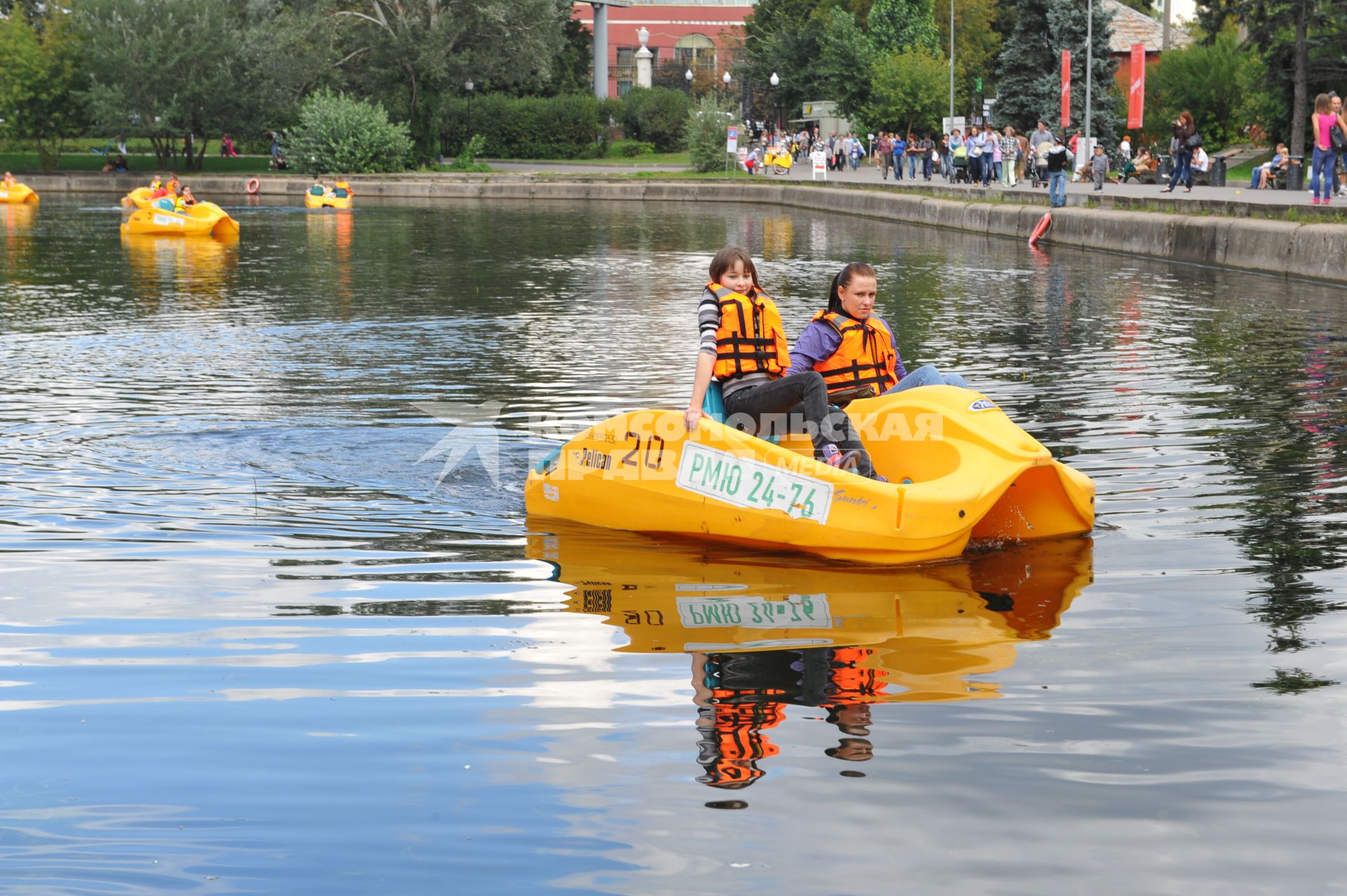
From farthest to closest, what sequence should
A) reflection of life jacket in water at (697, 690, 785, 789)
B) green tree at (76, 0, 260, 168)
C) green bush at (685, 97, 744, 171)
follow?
green tree at (76, 0, 260, 168), green bush at (685, 97, 744, 171), reflection of life jacket in water at (697, 690, 785, 789)

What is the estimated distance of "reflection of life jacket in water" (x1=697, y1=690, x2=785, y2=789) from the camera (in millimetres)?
5047

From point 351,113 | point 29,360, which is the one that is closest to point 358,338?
point 29,360

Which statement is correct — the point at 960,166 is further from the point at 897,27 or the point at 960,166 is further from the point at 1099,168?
the point at 897,27

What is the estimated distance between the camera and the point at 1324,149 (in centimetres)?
2378

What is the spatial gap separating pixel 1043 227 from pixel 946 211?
5.52 metres

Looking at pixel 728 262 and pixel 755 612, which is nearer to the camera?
pixel 755 612

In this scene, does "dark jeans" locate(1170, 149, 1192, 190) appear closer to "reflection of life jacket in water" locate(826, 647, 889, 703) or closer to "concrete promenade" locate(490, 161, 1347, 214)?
"concrete promenade" locate(490, 161, 1347, 214)

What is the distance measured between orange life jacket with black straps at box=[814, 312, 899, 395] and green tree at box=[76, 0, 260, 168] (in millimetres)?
58075

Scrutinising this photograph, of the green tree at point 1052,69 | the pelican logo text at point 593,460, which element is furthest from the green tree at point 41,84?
the pelican logo text at point 593,460

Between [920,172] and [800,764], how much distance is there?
180 ft

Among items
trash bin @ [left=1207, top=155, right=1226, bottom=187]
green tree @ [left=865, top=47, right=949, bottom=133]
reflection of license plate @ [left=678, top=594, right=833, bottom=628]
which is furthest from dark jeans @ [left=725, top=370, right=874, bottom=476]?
green tree @ [left=865, top=47, right=949, bottom=133]

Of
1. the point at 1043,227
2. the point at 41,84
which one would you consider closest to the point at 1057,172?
the point at 1043,227

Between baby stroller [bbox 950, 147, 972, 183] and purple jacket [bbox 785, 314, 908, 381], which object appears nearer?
purple jacket [bbox 785, 314, 908, 381]

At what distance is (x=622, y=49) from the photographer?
4099 inches
